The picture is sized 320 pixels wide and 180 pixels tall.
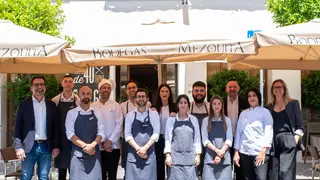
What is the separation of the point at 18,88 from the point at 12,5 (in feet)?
6.73

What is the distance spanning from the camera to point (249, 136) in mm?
6516

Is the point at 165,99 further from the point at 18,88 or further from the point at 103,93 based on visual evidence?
the point at 18,88

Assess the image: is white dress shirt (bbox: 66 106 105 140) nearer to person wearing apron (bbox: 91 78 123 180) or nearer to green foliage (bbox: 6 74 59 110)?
person wearing apron (bbox: 91 78 123 180)

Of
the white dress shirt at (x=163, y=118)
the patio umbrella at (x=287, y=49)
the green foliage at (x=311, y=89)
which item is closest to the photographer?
Answer: the patio umbrella at (x=287, y=49)

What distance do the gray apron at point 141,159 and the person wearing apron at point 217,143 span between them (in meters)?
0.76

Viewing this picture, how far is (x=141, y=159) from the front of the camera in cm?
654

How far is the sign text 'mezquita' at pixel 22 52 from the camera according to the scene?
604cm

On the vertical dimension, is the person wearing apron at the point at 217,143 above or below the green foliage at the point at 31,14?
below

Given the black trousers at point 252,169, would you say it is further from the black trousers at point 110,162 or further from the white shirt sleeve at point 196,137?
the black trousers at point 110,162

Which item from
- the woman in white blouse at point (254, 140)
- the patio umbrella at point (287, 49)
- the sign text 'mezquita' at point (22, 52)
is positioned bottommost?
the woman in white blouse at point (254, 140)

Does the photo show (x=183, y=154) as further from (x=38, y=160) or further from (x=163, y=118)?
→ (x=38, y=160)

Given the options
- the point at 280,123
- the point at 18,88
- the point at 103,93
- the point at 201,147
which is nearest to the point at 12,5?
the point at 18,88

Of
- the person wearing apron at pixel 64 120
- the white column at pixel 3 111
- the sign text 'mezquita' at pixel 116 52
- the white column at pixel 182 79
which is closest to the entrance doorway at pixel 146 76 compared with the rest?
the white column at pixel 182 79

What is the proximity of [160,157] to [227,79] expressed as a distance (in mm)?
4511
